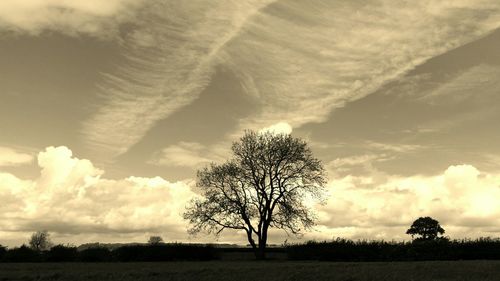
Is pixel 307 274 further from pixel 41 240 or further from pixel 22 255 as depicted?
pixel 41 240

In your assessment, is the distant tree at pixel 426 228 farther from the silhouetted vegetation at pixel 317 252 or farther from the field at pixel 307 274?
the field at pixel 307 274

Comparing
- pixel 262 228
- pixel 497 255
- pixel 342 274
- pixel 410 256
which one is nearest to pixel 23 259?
pixel 262 228

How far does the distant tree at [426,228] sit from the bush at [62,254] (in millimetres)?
53542

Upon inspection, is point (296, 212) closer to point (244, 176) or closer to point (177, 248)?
point (244, 176)

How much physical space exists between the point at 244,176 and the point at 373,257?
18066mm

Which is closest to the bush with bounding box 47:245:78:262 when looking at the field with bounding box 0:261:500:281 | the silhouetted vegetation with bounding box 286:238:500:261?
the field with bounding box 0:261:500:281

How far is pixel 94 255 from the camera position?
51.7 metres

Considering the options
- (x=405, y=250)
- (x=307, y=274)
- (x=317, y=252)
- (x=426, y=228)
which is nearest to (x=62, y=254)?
(x=317, y=252)

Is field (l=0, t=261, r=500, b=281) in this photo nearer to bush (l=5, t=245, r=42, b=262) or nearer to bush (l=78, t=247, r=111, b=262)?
bush (l=78, t=247, r=111, b=262)

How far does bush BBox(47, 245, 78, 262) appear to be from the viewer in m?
52.1

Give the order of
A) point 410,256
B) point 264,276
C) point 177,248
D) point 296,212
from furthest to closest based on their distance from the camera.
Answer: point 296,212 < point 177,248 < point 410,256 < point 264,276

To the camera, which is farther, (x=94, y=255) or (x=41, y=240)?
(x=41, y=240)

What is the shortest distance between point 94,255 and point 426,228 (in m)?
53.3

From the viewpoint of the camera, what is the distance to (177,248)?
176 ft
